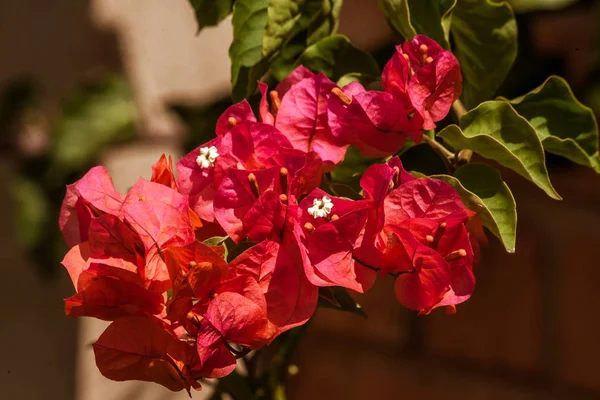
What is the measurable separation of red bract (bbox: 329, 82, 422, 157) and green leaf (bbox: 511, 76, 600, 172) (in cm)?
10

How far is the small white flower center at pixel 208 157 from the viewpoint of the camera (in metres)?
0.35

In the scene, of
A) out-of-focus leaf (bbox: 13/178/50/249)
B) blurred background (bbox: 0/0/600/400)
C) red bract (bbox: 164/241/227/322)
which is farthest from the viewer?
out-of-focus leaf (bbox: 13/178/50/249)

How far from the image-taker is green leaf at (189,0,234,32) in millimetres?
477

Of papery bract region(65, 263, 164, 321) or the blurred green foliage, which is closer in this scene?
papery bract region(65, 263, 164, 321)

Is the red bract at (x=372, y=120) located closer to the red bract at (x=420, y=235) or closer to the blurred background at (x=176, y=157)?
the red bract at (x=420, y=235)

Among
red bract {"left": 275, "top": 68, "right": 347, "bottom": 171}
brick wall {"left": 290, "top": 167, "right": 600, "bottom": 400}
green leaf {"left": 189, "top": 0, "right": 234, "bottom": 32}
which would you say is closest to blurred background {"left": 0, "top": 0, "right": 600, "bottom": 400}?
brick wall {"left": 290, "top": 167, "right": 600, "bottom": 400}

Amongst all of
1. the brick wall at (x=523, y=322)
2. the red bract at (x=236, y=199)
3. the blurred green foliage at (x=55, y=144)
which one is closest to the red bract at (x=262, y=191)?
the red bract at (x=236, y=199)

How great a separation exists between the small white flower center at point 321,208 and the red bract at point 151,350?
0.09 m

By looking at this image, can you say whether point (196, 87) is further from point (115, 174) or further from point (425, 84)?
point (425, 84)

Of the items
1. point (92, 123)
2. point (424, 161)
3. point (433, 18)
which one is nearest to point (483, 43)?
point (433, 18)

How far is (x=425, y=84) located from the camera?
35cm

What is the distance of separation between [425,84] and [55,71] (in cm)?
98

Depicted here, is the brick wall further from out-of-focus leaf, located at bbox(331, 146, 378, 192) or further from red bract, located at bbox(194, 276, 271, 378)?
red bract, located at bbox(194, 276, 271, 378)

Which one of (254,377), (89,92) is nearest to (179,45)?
(89,92)
